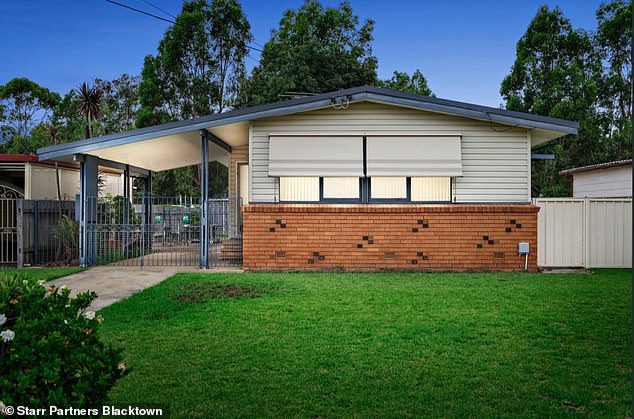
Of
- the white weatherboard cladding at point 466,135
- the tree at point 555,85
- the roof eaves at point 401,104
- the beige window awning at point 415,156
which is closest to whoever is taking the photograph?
the roof eaves at point 401,104

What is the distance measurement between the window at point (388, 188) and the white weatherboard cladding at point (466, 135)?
1132mm

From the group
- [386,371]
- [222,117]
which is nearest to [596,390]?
[386,371]

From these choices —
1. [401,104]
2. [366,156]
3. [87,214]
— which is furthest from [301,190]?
[87,214]

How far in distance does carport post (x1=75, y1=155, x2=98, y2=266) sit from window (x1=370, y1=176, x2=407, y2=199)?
22.8 ft

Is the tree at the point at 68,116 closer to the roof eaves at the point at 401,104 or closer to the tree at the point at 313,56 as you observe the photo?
the tree at the point at 313,56

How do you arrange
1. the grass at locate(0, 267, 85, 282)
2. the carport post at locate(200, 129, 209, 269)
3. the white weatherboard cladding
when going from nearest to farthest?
the grass at locate(0, 267, 85, 282) → the white weatherboard cladding → the carport post at locate(200, 129, 209, 269)

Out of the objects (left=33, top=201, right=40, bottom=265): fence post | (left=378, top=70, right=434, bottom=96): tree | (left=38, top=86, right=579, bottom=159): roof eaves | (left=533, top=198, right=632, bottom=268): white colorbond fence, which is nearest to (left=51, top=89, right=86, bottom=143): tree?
(left=378, top=70, right=434, bottom=96): tree

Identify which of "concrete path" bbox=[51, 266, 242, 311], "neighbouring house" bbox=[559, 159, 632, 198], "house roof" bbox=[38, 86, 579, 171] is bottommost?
"concrete path" bbox=[51, 266, 242, 311]

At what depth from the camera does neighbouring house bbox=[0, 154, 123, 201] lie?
16406 mm

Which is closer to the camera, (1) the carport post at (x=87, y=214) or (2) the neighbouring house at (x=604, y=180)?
(1) the carport post at (x=87, y=214)

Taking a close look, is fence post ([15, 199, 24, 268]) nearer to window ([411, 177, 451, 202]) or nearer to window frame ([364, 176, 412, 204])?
window frame ([364, 176, 412, 204])

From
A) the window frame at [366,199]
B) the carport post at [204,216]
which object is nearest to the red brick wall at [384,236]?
the window frame at [366,199]

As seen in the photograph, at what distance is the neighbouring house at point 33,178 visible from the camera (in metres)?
16.4

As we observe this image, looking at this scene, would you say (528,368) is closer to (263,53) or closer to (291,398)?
(291,398)
